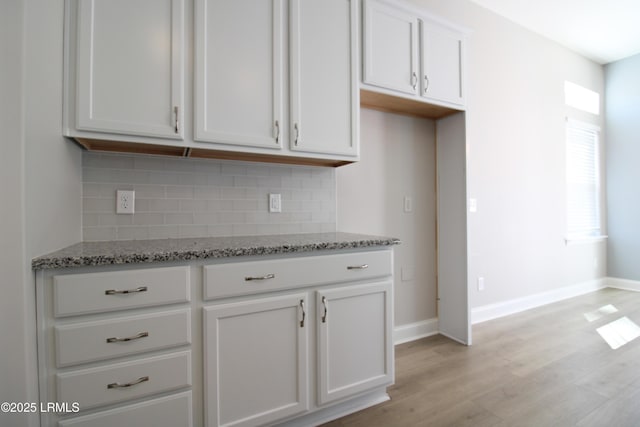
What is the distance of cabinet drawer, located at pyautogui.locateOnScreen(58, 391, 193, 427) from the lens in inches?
44.4

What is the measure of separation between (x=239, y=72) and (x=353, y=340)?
4.93ft

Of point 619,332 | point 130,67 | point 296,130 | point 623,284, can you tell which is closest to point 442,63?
point 296,130

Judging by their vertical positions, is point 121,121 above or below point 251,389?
above

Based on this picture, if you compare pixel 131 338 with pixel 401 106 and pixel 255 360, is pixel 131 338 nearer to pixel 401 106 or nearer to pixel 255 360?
pixel 255 360

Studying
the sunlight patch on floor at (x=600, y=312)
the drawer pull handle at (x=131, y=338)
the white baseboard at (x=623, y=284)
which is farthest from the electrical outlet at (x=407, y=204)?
the white baseboard at (x=623, y=284)

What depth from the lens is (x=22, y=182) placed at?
99cm

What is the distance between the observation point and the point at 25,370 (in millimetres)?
1006

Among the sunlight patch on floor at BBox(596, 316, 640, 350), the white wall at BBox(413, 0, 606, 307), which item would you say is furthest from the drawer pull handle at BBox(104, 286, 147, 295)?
the sunlight patch on floor at BBox(596, 316, 640, 350)

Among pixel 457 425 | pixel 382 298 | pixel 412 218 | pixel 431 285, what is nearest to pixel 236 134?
pixel 382 298

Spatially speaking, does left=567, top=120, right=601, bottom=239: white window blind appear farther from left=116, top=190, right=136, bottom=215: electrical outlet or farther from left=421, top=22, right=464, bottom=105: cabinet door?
left=116, top=190, right=136, bottom=215: electrical outlet

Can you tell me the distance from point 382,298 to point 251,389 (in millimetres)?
796

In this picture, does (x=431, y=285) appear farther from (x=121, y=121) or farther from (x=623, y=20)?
(x=623, y=20)

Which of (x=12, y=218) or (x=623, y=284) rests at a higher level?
(x=12, y=218)

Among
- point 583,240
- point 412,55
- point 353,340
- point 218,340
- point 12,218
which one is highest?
point 412,55
